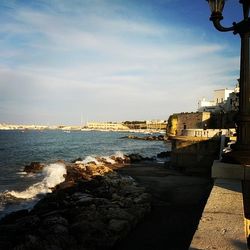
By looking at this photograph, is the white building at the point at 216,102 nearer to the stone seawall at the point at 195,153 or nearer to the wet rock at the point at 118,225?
the stone seawall at the point at 195,153

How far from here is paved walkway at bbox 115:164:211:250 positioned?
9414 millimetres

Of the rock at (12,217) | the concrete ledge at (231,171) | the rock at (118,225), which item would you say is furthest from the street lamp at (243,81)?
the rock at (12,217)

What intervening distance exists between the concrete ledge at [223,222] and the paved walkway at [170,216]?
5381 millimetres

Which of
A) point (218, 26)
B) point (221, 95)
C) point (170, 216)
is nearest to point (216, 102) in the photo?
point (221, 95)

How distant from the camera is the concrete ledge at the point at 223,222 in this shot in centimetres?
283

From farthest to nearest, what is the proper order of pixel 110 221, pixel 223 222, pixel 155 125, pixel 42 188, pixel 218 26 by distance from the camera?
pixel 155 125 < pixel 42 188 < pixel 110 221 < pixel 218 26 < pixel 223 222

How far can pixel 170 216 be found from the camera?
11.9m

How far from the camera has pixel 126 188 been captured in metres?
15.6

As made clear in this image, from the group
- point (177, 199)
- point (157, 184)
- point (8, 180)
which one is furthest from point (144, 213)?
point (8, 180)

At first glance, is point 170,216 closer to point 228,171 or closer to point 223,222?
point 228,171

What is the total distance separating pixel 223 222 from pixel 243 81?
251cm

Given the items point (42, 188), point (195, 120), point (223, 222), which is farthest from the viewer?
point (195, 120)

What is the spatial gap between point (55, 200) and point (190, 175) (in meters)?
10.7

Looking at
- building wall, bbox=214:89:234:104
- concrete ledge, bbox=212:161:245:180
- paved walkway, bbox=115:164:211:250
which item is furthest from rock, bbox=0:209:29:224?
building wall, bbox=214:89:234:104
